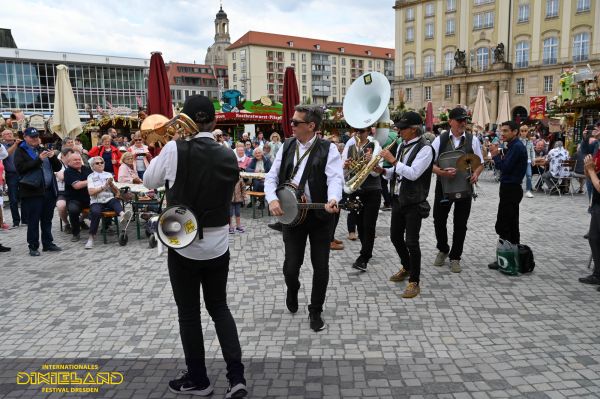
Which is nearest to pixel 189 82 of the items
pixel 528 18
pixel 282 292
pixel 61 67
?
pixel 528 18

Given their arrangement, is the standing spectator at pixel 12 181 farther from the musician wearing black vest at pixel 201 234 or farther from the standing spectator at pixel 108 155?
the musician wearing black vest at pixel 201 234

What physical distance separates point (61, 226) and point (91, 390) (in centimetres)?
648

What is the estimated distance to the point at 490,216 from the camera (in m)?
9.88

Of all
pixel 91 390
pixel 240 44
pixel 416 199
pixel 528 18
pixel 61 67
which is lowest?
pixel 91 390

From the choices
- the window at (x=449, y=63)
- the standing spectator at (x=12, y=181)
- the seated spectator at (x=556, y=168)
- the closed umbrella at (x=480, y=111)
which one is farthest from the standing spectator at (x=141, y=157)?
the window at (x=449, y=63)

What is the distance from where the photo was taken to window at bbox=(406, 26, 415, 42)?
206ft

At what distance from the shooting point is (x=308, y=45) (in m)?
104

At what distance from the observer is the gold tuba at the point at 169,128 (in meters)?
3.09

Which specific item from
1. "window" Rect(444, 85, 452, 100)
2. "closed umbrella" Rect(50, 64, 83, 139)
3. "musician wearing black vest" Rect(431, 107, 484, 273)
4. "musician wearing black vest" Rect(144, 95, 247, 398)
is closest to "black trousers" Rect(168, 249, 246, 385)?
"musician wearing black vest" Rect(144, 95, 247, 398)

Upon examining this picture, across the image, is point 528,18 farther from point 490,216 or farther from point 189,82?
point 189,82

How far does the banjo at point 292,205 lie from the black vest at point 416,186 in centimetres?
144

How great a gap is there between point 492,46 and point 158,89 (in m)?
55.1

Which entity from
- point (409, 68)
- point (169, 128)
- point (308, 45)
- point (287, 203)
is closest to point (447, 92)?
point (409, 68)

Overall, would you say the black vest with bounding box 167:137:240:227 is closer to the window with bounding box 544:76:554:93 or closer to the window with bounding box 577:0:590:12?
the window with bounding box 544:76:554:93
